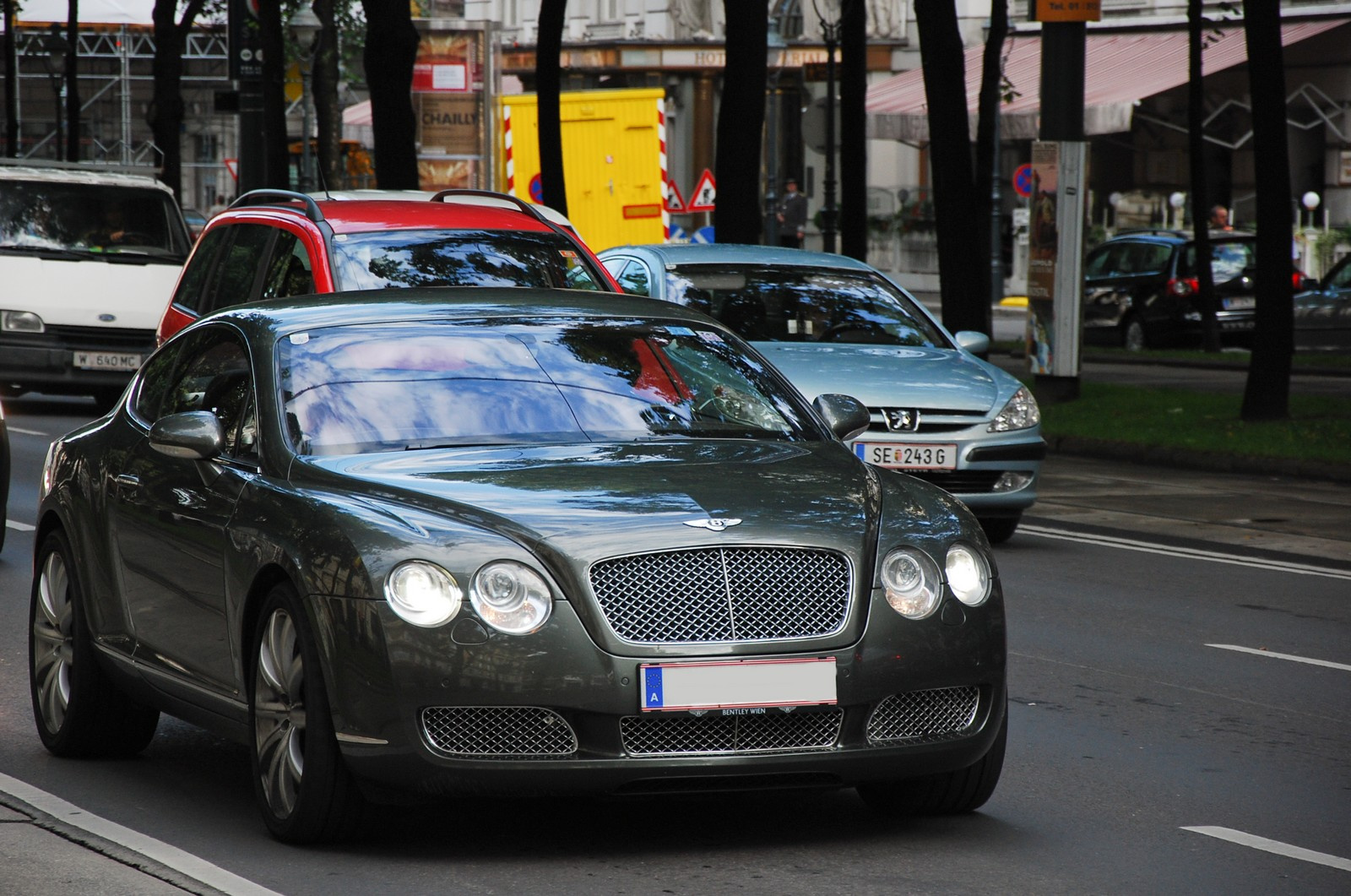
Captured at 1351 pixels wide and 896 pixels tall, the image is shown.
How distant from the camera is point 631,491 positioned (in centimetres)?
581

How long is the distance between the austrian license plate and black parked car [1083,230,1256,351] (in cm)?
1457

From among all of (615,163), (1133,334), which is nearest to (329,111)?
(615,163)

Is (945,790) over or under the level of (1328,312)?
over

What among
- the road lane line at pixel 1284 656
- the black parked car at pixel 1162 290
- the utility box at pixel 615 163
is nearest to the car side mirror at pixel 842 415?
the road lane line at pixel 1284 656

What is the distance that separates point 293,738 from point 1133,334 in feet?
90.7

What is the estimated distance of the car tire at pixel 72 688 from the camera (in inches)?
281

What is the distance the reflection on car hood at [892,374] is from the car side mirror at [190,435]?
640 cm

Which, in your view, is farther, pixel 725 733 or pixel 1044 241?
pixel 1044 241

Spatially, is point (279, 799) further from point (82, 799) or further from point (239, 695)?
point (82, 799)

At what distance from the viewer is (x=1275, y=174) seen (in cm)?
1920

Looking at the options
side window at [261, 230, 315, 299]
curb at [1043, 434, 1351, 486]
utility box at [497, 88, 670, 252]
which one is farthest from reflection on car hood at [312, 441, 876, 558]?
utility box at [497, 88, 670, 252]

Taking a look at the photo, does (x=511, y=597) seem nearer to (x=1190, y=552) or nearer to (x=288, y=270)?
(x=288, y=270)

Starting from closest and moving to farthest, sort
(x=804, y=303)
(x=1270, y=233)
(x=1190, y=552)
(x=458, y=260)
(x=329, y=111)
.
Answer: (x=458, y=260), (x=1190, y=552), (x=804, y=303), (x=1270, y=233), (x=329, y=111)

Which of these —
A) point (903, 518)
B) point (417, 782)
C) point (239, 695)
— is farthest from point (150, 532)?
point (903, 518)
